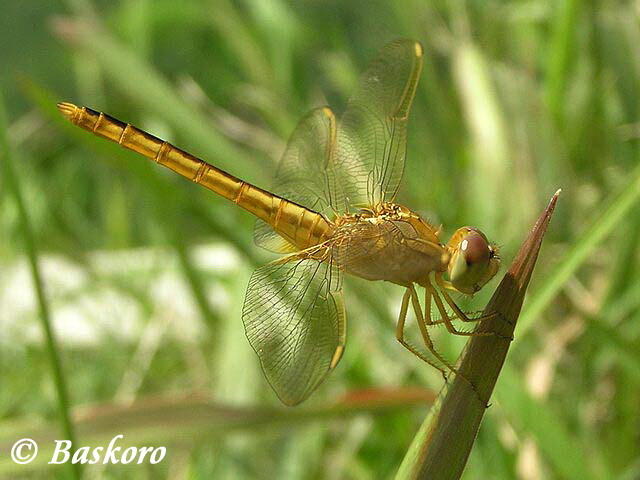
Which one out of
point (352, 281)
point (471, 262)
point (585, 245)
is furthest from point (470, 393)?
point (352, 281)

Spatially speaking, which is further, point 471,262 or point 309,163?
point 309,163

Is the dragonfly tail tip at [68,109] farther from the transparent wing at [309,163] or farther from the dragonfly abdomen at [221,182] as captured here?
the transparent wing at [309,163]

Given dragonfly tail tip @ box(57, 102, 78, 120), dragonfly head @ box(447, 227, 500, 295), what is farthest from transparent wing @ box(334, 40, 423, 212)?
dragonfly tail tip @ box(57, 102, 78, 120)

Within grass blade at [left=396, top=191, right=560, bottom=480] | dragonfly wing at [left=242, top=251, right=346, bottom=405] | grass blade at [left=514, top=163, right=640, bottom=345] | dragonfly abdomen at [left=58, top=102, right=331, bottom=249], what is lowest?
grass blade at [left=396, top=191, right=560, bottom=480]

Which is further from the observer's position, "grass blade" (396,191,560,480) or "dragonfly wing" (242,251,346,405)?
"dragonfly wing" (242,251,346,405)

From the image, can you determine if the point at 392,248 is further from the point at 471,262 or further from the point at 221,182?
the point at 221,182

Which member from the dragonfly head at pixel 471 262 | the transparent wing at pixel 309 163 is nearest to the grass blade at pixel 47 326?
the transparent wing at pixel 309 163

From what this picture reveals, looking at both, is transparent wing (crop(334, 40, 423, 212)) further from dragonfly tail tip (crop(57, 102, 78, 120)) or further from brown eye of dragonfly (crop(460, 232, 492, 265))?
dragonfly tail tip (crop(57, 102, 78, 120))
